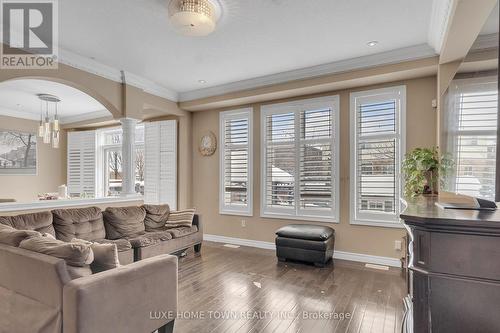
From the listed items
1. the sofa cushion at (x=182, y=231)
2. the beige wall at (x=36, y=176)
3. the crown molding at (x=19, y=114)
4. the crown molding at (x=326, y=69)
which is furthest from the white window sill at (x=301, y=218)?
the crown molding at (x=19, y=114)

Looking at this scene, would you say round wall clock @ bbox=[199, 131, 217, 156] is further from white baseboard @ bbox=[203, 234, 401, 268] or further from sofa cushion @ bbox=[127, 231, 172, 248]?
sofa cushion @ bbox=[127, 231, 172, 248]

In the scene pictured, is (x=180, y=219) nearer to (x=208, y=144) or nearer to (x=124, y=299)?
(x=208, y=144)

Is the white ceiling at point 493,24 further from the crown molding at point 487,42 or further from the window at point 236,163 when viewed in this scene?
the window at point 236,163

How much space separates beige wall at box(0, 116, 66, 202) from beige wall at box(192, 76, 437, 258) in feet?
13.9

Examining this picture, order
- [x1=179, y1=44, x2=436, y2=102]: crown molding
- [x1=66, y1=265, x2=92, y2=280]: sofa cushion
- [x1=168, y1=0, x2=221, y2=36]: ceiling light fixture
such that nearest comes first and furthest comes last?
[x1=66, y1=265, x2=92, y2=280]: sofa cushion
[x1=168, y1=0, x2=221, y2=36]: ceiling light fixture
[x1=179, y1=44, x2=436, y2=102]: crown molding

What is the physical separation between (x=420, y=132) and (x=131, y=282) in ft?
12.9

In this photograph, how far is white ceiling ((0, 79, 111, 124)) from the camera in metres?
4.86

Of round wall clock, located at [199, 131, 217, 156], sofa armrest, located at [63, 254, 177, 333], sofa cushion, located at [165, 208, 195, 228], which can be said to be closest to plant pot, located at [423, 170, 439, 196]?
sofa armrest, located at [63, 254, 177, 333]

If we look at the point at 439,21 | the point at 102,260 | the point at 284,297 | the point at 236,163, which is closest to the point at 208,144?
Result: the point at 236,163

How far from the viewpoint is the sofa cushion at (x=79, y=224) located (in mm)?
3330

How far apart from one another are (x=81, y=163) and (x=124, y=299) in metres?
6.56

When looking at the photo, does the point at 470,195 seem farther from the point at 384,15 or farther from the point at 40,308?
the point at 40,308

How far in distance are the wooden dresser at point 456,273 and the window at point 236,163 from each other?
398 centimetres

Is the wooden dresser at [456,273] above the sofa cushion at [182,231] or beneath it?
above
